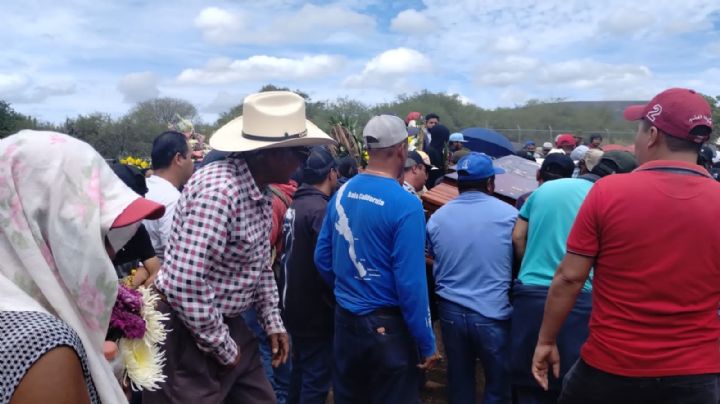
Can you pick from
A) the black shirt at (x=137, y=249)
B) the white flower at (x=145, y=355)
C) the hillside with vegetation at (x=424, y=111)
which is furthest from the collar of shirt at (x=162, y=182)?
the hillside with vegetation at (x=424, y=111)

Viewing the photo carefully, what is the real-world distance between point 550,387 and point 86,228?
115 inches

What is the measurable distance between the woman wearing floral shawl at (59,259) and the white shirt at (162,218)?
8.47 ft

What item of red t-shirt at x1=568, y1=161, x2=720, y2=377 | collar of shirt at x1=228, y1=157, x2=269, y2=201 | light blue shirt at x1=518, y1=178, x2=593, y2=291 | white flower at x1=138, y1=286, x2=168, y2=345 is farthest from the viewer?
light blue shirt at x1=518, y1=178, x2=593, y2=291

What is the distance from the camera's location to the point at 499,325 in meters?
3.69

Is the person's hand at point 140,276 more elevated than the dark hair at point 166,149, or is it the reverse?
the dark hair at point 166,149

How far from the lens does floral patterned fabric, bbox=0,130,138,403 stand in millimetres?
1388

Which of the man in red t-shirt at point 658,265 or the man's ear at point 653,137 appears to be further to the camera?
the man's ear at point 653,137

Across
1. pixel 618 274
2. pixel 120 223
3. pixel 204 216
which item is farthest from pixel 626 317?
pixel 120 223

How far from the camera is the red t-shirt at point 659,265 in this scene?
242 cm

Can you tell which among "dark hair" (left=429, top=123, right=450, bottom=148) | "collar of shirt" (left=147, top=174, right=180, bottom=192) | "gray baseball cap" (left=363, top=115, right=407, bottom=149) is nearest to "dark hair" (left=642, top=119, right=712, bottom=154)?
"gray baseball cap" (left=363, top=115, right=407, bottom=149)

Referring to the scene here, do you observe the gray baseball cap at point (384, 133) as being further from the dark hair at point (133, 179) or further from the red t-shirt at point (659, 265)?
the dark hair at point (133, 179)

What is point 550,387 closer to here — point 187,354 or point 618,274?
point 618,274

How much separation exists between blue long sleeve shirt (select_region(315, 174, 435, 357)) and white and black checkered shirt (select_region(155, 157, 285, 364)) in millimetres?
551

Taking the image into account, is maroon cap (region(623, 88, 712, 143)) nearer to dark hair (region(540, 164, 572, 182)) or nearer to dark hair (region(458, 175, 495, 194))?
dark hair (region(458, 175, 495, 194))
